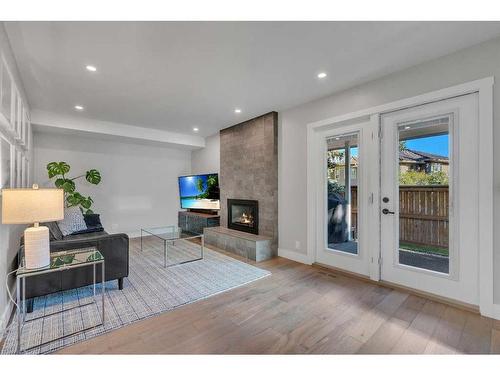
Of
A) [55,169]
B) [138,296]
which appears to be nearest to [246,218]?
[138,296]

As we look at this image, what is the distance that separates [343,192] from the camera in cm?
324

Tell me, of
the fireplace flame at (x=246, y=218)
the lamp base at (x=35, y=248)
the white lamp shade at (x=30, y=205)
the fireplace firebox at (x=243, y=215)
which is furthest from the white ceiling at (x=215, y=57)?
the fireplace flame at (x=246, y=218)

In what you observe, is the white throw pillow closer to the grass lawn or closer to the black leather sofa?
the black leather sofa

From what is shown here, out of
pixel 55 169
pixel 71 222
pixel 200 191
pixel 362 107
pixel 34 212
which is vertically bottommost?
pixel 71 222

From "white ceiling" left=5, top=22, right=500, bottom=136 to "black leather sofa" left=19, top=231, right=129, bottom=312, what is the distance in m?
1.85

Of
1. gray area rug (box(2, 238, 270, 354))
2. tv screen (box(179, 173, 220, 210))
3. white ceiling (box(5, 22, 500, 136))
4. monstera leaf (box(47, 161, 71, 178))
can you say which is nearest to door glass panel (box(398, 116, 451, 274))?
white ceiling (box(5, 22, 500, 136))

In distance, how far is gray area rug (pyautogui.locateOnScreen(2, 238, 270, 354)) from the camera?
1822 mm

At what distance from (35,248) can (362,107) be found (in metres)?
3.60

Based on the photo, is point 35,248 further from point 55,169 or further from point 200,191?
point 200,191

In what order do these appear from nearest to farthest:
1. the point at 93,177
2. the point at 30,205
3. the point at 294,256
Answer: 1. the point at 30,205
2. the point at 294,256
3. the point at 93,177

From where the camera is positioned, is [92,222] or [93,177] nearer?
[92,222]

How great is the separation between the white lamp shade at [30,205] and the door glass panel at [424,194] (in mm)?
3380
